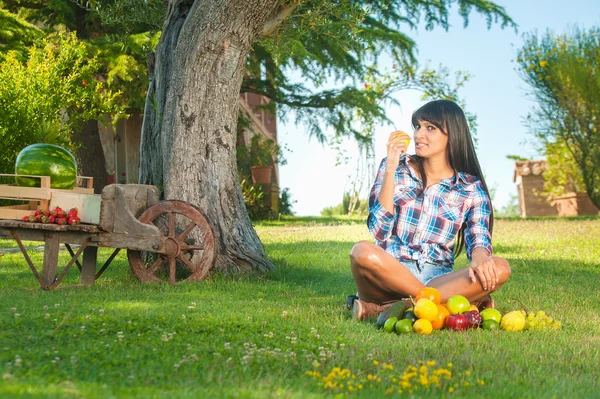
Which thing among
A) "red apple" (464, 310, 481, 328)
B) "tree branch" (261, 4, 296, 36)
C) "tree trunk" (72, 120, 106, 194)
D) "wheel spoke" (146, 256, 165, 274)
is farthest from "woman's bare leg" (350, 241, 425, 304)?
"tree trunk" (72, 120, 106, 194)

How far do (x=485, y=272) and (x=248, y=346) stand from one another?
157 cm

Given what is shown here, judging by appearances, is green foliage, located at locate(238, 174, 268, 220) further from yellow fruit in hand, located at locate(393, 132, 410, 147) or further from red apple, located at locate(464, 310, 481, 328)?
red apple, located at locate(464, 310, 481, 328)

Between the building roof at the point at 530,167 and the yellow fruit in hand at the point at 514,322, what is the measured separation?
17284mm

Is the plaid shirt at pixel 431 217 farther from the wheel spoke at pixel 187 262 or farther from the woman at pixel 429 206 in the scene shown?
the wheel spoke at pixel 187 262

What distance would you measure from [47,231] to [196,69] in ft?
6.92

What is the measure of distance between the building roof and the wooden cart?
16185mm

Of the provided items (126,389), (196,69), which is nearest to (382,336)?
(126,389)

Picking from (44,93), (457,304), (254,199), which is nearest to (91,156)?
(254,199)

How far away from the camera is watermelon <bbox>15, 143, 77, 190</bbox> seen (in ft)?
20.9

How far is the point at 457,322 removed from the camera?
429 centimetres

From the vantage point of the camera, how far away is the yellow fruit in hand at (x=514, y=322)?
4352mm

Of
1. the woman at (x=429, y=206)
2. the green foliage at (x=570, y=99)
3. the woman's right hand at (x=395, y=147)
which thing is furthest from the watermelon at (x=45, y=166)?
the green foliage at (x=570, y=99)

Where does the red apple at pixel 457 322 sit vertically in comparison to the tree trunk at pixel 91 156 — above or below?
below

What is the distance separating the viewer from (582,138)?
17.3 meters
